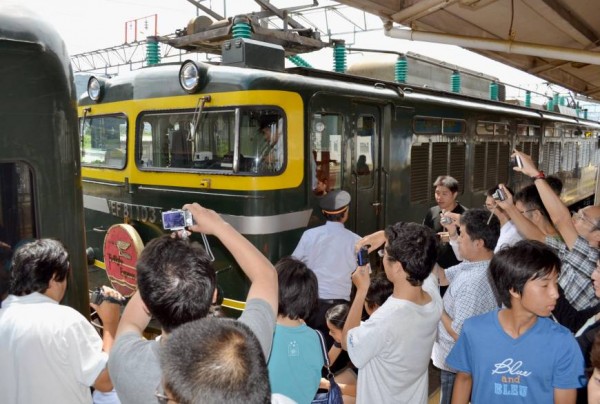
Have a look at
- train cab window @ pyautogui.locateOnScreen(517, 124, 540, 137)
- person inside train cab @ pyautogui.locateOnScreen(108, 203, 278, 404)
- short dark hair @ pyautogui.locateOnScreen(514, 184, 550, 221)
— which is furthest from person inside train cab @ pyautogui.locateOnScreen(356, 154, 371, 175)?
train cab window @ pyautogui.locateOnScreen(517, 124, 540, 137)

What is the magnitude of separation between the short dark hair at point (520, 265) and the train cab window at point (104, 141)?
4001mm

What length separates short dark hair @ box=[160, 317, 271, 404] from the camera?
1.16 meters

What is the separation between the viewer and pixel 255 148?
14.2 feet

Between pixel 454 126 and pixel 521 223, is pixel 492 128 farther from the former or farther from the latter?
pixel 521 223

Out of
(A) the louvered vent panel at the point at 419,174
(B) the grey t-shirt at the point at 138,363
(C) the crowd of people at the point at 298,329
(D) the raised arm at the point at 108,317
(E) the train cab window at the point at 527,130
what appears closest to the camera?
(C) the crowd of people at the point at 298,329

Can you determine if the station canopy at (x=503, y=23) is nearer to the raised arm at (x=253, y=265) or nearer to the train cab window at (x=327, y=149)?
the train cab window at (x=327, y=149)

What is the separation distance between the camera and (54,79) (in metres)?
2.50

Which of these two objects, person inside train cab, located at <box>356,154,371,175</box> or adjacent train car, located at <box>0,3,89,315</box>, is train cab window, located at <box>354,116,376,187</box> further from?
adjacent train car, located at <box>0,3,89,315</box>

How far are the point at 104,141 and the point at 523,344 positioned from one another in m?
4.72

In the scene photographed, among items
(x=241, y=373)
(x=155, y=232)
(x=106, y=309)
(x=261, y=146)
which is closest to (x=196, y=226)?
(x=106, y=309)

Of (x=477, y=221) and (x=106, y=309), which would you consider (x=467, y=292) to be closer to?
(x=477, y=221)

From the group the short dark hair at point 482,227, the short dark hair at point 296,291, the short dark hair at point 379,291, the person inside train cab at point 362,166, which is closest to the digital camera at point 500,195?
the short dark hair at point 482,227

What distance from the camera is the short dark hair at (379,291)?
3166 millimetres

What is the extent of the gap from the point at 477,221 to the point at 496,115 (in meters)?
→ 5.48
